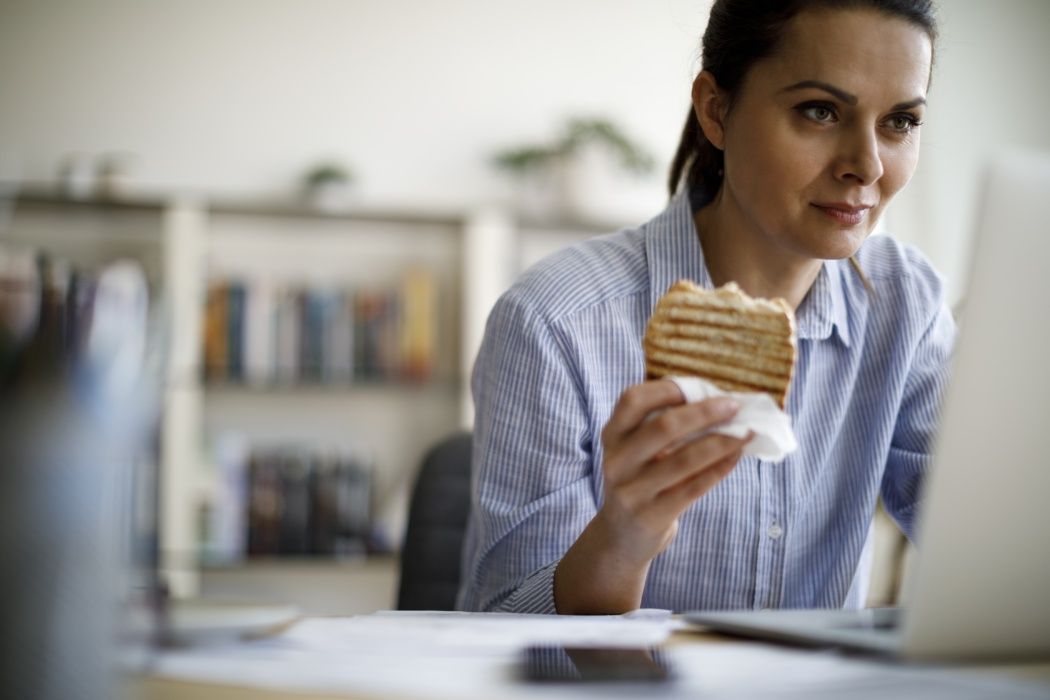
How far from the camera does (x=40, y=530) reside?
1.71 ft

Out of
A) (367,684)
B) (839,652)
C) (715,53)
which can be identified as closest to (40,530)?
(367,684)

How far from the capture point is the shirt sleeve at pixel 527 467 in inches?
50.7

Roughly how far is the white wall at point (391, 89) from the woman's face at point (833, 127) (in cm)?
221

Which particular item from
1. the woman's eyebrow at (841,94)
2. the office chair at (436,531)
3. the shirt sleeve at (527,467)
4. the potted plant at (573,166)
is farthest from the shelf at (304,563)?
the woman's eyebrow at (841,94)

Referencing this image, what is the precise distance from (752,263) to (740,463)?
301 millimetres

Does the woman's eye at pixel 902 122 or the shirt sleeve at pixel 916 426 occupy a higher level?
the woman's eye at pixel 902 122

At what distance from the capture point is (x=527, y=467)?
131cm

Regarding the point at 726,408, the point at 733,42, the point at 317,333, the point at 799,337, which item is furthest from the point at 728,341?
the point at 317,333

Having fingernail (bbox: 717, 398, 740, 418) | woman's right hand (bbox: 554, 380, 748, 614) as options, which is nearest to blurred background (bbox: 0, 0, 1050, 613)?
woman's right hand (bbox: 554, 380, 748, 614)

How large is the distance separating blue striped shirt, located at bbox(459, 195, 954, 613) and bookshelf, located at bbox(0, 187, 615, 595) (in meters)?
2.13

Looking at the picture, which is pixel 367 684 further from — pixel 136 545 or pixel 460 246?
pixel 460 246

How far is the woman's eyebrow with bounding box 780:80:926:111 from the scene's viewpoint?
128 centimetres

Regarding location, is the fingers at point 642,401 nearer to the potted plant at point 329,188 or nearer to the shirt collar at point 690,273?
the shirt collar at point 690,273

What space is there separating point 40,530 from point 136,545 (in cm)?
8
